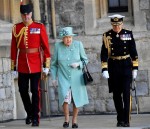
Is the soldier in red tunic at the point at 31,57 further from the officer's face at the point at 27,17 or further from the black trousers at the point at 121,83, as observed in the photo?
the black trousers at the point at 121,83

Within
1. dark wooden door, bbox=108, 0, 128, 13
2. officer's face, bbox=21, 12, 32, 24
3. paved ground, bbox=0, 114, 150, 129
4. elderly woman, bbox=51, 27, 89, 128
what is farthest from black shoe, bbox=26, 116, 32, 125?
dark wooden door, bbox=108, 0, 128, 13

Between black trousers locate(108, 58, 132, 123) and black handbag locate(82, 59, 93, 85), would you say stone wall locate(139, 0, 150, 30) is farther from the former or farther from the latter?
black handbag locate(82, 59, 93, 85)

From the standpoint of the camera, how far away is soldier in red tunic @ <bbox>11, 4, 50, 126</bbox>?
34.7 feet

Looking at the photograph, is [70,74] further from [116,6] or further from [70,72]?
[116,6]

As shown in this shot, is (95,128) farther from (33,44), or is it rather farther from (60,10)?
(60,10)

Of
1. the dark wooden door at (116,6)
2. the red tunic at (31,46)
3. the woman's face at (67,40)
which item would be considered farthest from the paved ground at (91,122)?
the dark wooden door at (116,6)

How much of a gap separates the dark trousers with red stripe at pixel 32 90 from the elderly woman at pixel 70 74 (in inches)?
12.8

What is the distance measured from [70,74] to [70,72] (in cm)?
3

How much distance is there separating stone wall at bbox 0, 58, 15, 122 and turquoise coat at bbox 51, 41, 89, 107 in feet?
6.41

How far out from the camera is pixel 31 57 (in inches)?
418

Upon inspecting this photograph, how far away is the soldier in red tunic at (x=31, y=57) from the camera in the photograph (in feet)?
34.7

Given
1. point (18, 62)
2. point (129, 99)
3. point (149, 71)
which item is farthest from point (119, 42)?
point (149, 71)

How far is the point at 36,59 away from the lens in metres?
10.6

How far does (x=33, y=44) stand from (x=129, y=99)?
1628mm
